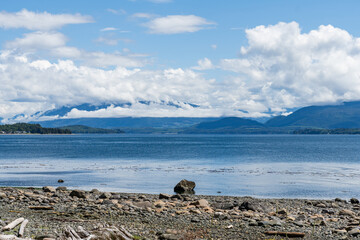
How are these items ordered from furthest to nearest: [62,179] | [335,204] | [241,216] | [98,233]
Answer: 1. [62,179]
2. [335,204]
3. [241,216]
4. [98,233]

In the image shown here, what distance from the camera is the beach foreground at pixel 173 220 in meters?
24.3

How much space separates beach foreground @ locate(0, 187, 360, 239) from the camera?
24334 millimetres

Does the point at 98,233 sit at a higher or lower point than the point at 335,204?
higher

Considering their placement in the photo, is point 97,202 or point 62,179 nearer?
point 97,202

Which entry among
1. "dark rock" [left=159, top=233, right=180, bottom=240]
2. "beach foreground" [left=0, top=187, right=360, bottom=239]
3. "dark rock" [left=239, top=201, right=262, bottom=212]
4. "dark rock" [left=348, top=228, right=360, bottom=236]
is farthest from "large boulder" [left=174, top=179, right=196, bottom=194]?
"dark rock" [left=159, top=233, right=180, bottom=240]

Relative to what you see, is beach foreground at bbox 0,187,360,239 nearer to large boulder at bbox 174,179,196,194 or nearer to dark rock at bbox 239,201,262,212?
dark rock at bbox 239,201,262,212

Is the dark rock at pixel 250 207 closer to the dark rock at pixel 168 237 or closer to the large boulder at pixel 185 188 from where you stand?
the dark rock at pixel 168 237

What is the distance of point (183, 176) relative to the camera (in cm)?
7538

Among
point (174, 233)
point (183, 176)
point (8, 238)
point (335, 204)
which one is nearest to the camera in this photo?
point (8, 238)

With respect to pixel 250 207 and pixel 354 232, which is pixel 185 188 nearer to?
pixel 250 207

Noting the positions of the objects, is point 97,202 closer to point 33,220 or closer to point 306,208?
point 33,220

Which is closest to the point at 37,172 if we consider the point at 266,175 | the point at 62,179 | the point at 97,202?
the point at 62,179

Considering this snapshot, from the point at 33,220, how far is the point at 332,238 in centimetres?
1786

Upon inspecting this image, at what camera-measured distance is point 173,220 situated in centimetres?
2922
